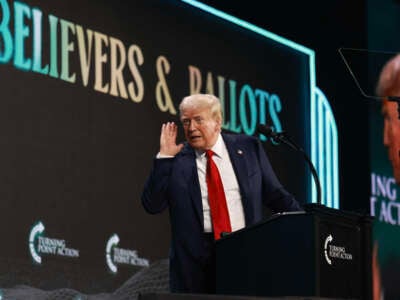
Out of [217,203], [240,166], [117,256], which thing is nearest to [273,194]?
[240,166]

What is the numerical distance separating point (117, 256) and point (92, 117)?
2.56ft

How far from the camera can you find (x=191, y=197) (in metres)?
3.92

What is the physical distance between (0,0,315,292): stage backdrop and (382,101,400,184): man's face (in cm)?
140

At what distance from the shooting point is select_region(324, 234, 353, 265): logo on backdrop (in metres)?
3.38

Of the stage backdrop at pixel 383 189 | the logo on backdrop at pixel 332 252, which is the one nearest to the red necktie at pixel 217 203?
the logo on backdrop at pixel 332 252

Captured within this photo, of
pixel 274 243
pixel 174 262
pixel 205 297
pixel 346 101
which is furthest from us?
pixel 346 101

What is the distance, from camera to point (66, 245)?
5.25m

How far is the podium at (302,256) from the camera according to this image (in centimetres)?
334

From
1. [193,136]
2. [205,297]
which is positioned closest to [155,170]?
[193,136]

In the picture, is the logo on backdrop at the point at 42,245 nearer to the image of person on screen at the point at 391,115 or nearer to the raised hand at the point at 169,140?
the raised hand at the point at 169,140

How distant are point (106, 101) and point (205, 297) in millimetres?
3023

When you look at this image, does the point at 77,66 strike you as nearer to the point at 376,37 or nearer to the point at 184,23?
the point at 184,23

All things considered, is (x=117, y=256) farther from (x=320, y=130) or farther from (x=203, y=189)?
(x=320, y=130)

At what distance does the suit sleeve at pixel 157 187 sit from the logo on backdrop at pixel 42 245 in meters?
1.30
